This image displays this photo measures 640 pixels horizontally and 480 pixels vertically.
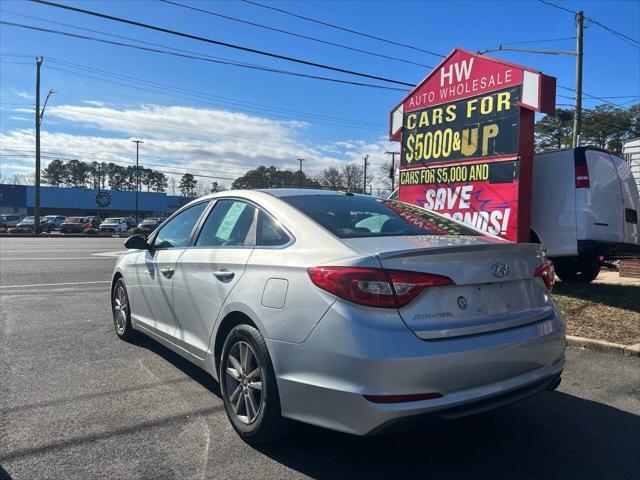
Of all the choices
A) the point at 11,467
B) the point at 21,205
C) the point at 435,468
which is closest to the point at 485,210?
the point at 435,468

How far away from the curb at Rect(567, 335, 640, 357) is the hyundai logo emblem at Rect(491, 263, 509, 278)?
3.24 m

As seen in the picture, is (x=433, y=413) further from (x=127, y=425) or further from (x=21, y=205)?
(x=21, y=205)

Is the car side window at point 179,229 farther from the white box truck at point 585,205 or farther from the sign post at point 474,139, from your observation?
the white box truck at point 585,205

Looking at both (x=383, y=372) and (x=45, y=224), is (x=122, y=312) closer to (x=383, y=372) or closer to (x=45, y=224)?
(x=383, y=372)

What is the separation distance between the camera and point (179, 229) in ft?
15.9

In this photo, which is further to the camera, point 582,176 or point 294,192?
point 582,176

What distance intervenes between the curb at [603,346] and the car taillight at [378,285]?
3.75 meters

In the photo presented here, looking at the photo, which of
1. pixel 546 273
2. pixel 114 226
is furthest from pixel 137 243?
pixel 114 226

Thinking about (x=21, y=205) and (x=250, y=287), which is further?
(x=21, y=205)

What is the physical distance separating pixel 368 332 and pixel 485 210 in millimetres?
6526

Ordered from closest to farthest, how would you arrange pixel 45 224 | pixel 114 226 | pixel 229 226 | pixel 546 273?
pixel 546 273 < pixel 229 226 < pixel 45 224 < pixel 114 226

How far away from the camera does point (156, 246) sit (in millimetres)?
5059

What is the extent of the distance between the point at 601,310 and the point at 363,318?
18.6ft

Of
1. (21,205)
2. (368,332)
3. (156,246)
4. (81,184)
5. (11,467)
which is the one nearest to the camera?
(368,332)
